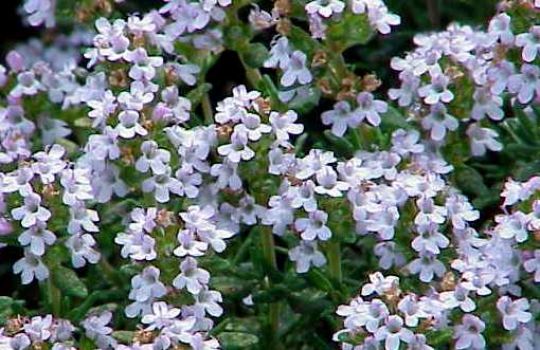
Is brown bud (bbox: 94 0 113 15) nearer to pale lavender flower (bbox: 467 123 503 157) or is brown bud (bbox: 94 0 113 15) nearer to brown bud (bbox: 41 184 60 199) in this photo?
brown bud (bbox: 41 184 60 199)

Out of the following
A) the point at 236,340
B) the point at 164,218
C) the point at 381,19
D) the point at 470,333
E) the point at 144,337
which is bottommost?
the point at 236,340

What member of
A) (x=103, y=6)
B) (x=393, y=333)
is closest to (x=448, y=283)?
(x=393, y=333)

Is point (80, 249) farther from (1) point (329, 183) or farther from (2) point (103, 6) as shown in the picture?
(2) point (103, 6)

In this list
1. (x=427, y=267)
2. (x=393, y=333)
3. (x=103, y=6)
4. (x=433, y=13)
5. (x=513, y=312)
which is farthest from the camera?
(x=433, y=13)

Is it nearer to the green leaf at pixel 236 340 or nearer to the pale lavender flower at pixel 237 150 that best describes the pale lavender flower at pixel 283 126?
the pale lavender flower at pixel 237 150

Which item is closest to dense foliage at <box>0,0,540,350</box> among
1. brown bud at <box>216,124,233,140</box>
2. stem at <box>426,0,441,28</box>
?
brown bud at <box>216,124,233,140</box>

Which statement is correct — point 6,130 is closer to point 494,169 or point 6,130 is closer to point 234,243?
point 234,243

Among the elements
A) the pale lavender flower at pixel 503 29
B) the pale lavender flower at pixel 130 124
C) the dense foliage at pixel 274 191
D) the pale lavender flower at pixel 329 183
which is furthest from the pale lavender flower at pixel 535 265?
the pale lavender flower at pixel 130 124
